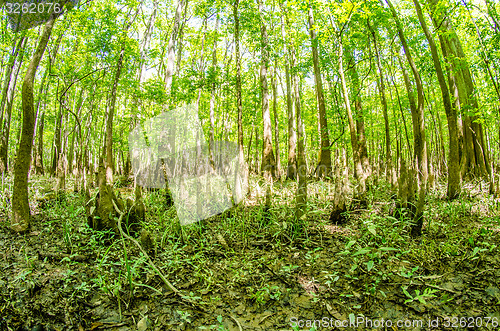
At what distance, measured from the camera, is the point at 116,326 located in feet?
7.32

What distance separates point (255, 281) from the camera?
2.90 metres

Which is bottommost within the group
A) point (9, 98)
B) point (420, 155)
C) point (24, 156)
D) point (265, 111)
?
point (420, 155)

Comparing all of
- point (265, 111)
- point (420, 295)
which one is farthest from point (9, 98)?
point (420, 295)

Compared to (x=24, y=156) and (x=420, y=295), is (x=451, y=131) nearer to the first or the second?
(x=420, y=295)

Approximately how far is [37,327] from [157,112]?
7.06 m

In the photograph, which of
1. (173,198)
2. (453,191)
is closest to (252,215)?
(173,198)

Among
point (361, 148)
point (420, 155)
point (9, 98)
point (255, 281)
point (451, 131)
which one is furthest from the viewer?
point (9, 98)

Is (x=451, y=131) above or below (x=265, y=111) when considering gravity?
below

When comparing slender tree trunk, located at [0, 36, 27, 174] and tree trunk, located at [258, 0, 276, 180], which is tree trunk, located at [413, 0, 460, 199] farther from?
slender tree trunk, located at [0, 36, 27, 174]

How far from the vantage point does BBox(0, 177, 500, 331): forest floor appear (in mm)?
2264

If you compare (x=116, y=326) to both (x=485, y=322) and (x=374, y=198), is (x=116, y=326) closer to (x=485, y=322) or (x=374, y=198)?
(x=485, y=322)

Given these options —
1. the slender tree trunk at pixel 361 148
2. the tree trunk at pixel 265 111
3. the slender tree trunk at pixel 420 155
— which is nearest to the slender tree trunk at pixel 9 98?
the tree trunk at pixel 265 111

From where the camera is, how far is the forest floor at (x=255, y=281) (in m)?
2.26

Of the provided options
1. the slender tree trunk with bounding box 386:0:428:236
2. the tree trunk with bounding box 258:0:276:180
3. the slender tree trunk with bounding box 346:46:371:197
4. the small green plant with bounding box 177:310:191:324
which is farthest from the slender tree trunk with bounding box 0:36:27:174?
the slender tree trunk with bounding box 386:0:428:236
